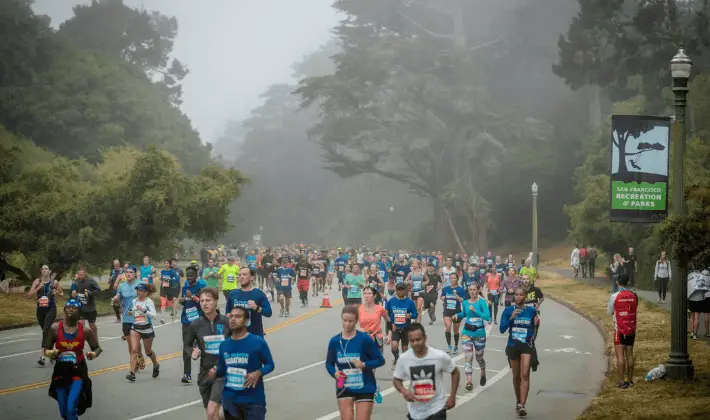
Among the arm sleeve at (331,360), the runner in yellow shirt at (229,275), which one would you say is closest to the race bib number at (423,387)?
the arm sleeve at (331,360)

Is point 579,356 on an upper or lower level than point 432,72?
lower

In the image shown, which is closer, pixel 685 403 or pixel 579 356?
pixel 685 403

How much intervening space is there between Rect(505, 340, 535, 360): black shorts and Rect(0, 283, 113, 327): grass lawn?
1918cm

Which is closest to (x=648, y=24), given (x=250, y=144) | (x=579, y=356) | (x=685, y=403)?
(x=579, y=356)

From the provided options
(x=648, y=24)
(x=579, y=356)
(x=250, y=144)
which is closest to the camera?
(x=579, y=356)

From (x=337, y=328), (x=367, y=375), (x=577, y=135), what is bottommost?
(x=337, y=328)

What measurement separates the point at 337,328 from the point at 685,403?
49.3 ft

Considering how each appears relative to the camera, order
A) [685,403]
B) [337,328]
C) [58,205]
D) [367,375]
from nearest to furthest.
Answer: [367,375] < [685,403] < [337,328] < [58,205]

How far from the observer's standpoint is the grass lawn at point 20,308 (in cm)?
2981

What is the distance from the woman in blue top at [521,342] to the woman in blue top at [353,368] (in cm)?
409

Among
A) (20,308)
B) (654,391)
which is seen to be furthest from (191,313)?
(20,308)

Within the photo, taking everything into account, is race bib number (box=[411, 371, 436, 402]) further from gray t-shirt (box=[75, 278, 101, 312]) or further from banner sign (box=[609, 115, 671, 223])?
gray t-shirt (box=[75, 278, 101, 312])

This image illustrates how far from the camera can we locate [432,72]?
6956 cm

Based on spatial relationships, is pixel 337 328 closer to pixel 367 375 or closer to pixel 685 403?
pixel 685 403
